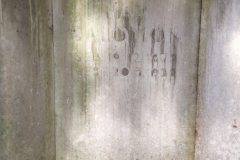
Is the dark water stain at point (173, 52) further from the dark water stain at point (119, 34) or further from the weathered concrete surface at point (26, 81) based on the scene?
the weathered concrete surface at point (26, 81)

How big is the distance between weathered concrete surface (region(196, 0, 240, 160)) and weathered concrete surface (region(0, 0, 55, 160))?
1073 mm

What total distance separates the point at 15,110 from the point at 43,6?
0.73m

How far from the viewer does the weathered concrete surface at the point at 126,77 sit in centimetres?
201

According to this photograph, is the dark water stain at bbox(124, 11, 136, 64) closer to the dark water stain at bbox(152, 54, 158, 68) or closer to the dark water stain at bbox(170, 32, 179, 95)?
the dark water stain at bbox(152, 54, 158, 68)

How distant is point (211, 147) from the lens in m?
2.06

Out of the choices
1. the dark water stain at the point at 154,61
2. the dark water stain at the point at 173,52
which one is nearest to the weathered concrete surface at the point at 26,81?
the dark water stain at the point at 154,61

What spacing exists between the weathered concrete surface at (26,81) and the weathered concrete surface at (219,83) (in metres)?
1.07

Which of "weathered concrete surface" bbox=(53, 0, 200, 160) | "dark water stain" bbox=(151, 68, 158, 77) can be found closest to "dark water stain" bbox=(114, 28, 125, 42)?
"weathered concrete surface" bbox=(53, 0, 200, 160)

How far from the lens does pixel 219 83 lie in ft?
6.59

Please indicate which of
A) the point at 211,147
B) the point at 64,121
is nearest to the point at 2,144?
the point at 64,121

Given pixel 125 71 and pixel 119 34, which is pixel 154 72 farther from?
pixel 119 34

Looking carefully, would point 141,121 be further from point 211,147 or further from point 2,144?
point 2,144

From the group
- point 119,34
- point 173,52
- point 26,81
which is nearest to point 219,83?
point 173,52

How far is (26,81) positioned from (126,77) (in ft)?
2.22
